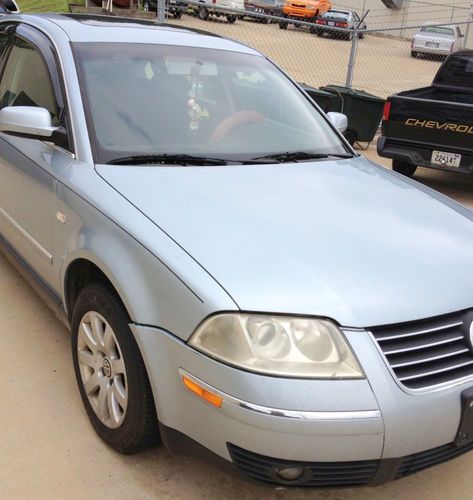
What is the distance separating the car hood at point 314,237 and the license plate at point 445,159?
4.00m

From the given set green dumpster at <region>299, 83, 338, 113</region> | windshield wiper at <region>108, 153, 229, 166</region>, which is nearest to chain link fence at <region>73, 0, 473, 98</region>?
green dumpster at <region>299, 83, 338, 113</region>

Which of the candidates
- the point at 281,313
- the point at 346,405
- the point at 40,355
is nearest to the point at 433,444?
the point at 346,405

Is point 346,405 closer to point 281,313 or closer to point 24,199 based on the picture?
point 281,313

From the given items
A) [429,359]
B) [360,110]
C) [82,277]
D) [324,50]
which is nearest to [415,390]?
[429,359]

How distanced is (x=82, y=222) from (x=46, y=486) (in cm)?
106

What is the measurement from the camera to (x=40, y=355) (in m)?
3.24

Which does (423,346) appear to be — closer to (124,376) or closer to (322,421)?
(322,421)

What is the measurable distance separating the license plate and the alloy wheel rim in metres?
5.31

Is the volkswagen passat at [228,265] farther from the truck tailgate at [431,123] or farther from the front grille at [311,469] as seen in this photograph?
the truck tailgate at [431,123]

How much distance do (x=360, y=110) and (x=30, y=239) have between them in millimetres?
7021

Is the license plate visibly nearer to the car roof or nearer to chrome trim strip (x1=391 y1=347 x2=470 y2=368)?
the car roof

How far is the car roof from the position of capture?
3270 millimetres

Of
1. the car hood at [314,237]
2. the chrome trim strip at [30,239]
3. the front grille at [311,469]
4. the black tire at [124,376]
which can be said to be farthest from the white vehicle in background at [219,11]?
the front grille at [311,469]

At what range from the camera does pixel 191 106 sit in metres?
3.22
